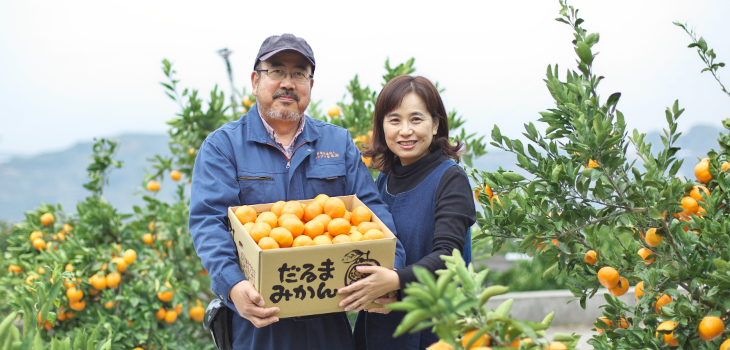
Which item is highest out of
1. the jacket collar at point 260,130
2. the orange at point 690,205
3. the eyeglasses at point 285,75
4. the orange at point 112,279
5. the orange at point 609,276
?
the eyeglasses at point 285,75

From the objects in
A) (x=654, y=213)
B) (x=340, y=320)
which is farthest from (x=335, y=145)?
(x=654, y=213)

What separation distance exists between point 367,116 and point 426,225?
1.68m

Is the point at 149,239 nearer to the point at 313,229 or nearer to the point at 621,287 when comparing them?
the point at 313,229

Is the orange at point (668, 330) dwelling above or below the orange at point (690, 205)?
below

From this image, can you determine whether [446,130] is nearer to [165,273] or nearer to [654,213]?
[654,213]

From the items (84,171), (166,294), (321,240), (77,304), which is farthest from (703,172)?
(84,171)

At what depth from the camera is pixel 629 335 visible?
5.09ft

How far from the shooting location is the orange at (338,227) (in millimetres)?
1513

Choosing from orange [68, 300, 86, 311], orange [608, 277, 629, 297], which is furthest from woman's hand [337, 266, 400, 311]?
orange [68, 300, 86, 311]

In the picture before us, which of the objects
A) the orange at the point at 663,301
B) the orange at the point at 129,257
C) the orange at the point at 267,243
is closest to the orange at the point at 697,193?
the orange at the point at 663,301

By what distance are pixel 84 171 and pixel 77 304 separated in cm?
99

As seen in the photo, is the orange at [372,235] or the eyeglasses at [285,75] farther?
the eyeglasses at [285,75]

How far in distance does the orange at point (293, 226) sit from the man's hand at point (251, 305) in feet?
→ 0.68

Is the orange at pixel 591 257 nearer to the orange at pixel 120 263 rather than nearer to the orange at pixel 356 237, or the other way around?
the orange at pixel 356 237
